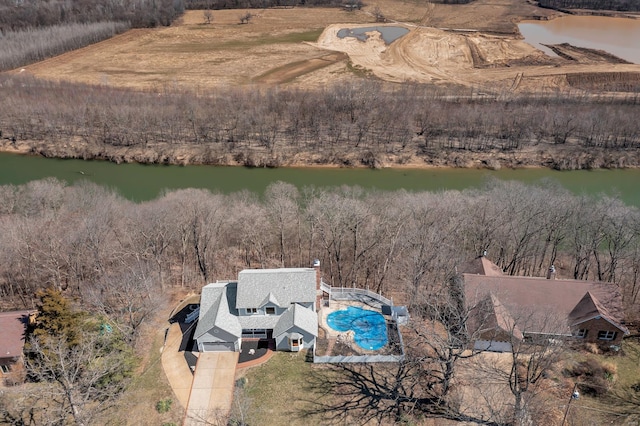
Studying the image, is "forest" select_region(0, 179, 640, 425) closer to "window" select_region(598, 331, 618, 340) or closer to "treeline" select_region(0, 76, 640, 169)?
"window" select_region(598, 331, 618, 340)

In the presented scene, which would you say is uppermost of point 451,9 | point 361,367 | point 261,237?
point 451,9

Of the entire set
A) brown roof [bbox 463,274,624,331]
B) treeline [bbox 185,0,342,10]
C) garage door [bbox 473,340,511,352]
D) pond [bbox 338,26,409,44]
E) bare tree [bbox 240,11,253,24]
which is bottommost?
garage door [bbox 473,340,511,352]

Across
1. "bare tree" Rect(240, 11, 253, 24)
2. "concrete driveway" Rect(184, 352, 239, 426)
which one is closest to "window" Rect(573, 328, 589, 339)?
"concrete driveway" Rect(184, 352, 239, 426)

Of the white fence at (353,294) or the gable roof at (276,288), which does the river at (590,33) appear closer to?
the white fence at (353,294)

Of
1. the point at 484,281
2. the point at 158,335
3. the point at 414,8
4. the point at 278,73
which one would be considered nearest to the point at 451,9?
the point at 414,8

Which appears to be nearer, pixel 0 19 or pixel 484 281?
pixel 484 281

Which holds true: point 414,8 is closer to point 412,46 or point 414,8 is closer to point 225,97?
point 412,46

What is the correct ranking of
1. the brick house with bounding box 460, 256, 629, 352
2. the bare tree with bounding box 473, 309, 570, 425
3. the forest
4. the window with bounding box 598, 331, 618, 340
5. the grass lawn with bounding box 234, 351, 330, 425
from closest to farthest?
the grass lawn with bounding box 234, 351, 330, 425, the bare tree with bounding box 473, 309, 570, 425, the forest, the brick house with bounding box 460, 256, 629, 352, the window with bounding box 598, 331, 618, 340
